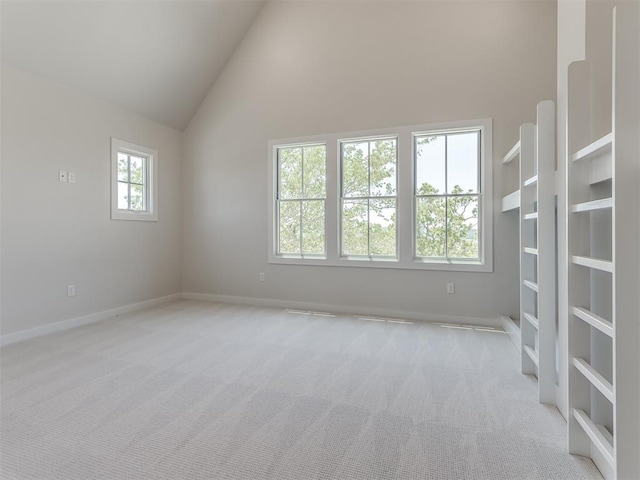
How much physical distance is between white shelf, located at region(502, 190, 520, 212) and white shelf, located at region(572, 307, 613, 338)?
5.93 ft

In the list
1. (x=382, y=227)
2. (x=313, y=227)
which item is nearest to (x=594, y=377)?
(x=382, y=227)

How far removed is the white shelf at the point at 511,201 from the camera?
3084 millimetres

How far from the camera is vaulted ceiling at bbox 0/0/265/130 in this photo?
3.18 metres

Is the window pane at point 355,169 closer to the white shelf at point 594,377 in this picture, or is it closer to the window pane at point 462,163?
the window pane at point 462,163

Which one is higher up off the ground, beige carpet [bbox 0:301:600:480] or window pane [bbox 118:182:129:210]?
window pane [bbox 118:182:129:210]

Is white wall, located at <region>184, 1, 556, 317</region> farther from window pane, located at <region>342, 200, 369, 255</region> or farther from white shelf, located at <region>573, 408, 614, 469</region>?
white shelf, located at <region>573, 408, 614, 469</region>

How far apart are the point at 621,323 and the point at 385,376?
5.21ft

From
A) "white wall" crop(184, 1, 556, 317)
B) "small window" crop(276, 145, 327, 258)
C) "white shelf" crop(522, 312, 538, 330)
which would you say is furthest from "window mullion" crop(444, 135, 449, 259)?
"white shelf" crop(522, 312, 538, 330)

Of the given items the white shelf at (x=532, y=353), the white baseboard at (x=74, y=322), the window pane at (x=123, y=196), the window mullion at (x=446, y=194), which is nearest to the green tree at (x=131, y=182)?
the window pane at (x=123, y=196)

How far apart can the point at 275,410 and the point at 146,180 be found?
13.6 feet

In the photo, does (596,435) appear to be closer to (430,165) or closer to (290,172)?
(430,165)

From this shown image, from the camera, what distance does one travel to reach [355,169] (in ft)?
14.8

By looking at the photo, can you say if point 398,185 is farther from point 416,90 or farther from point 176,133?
point 176,133

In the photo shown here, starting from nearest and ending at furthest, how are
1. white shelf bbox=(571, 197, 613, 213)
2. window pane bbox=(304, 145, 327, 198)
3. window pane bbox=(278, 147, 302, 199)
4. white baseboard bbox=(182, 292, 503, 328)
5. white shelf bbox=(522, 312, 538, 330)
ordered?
1. white shelf bbox=(571, 197, 613, 213)
2. white shelf bbox=(522, 312, 538, 330)
3. white baseboard bbox=(182, 292, 503, 328)
4. window pane bbox=(304, 145, 327, 198)
5. window pane bbox=(278, 147, 302, 199)
